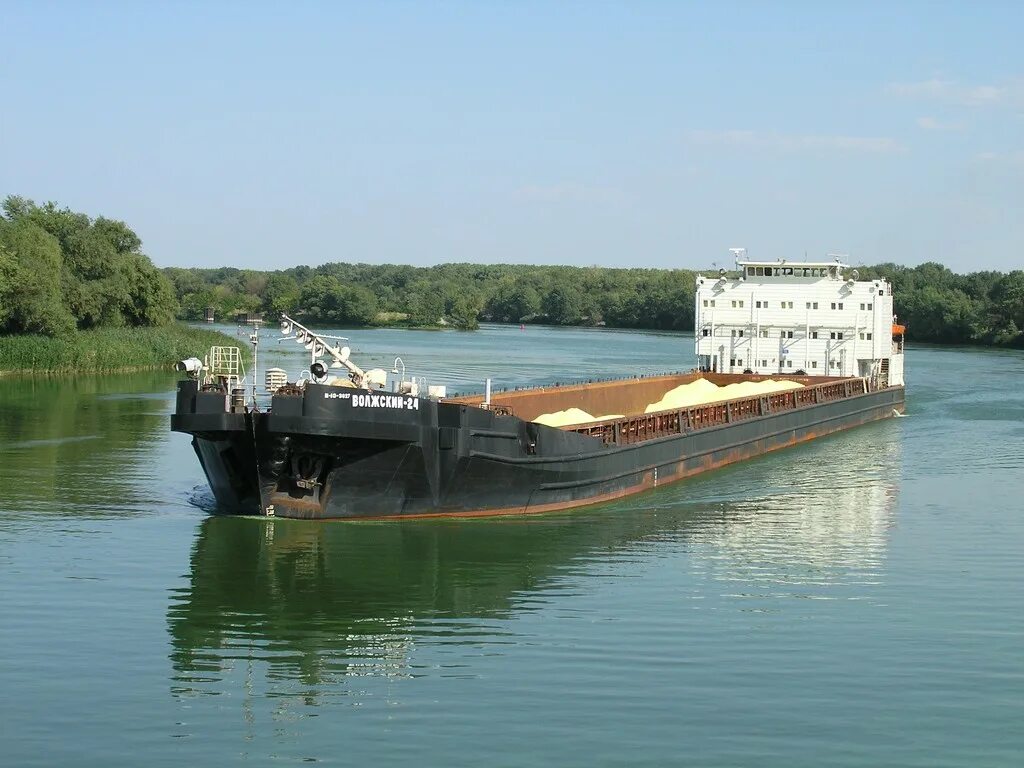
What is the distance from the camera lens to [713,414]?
2705cm

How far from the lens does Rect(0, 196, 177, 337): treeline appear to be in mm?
45656

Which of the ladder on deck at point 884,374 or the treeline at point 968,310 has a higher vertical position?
the treeline at point 968,310

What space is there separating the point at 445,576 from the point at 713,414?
12.4m

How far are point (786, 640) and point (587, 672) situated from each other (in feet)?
7.83

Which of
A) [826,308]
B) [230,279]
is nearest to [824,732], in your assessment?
[826,308]

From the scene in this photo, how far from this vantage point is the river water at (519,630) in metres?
Answer: 10.1

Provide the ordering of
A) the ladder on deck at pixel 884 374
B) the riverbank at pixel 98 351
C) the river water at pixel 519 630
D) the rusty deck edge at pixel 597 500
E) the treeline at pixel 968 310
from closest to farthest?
1. the river water at pixel 519 630
2. the rusty deck edge at pixel 597 500
3. the ladder on deck at pixel 884 374
4. the riverbank at pixel 98 351
5. the treeline at pixel 968 310

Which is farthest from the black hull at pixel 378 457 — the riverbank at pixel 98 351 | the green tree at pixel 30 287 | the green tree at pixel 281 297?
the green tree at pixel 281 297

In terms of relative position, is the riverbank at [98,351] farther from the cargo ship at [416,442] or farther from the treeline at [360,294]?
the cargo ship at [416,442]

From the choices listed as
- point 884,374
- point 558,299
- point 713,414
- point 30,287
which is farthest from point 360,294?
point 713,414

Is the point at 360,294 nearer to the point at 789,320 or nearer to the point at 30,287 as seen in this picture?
the point at 30,287

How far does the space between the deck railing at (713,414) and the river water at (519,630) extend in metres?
1.34

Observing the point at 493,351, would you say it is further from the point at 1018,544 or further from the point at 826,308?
the point at 1018,544

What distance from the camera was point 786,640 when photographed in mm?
12961
